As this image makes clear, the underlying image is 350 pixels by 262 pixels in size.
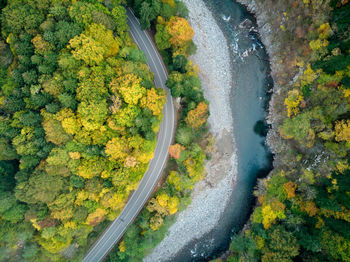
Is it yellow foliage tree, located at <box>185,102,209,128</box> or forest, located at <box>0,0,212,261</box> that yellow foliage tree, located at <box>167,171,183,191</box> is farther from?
yellow foliage tree, located at <box>185,102,209,128</box>

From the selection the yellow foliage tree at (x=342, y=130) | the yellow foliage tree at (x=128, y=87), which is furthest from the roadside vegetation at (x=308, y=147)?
the yellow foliage tree at (x=128, y=87)

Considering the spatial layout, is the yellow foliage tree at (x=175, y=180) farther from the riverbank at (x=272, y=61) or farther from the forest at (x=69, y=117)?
the riverbank at (x=272, y=61)

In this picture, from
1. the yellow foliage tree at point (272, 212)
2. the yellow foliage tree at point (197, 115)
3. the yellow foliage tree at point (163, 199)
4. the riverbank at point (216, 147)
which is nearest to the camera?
the yellow foliage tree at point (197, 115)

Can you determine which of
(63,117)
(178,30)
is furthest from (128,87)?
(178,30)

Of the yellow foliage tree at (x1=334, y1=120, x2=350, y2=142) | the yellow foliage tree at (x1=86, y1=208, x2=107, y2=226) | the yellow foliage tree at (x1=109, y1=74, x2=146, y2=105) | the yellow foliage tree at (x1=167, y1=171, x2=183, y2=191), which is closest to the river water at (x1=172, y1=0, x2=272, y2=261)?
the yellow foliage tree at (x1=334, y1=120, x2=350, y2=142)

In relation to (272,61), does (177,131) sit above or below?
above

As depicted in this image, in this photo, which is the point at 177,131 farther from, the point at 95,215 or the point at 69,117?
the point at 95,215
